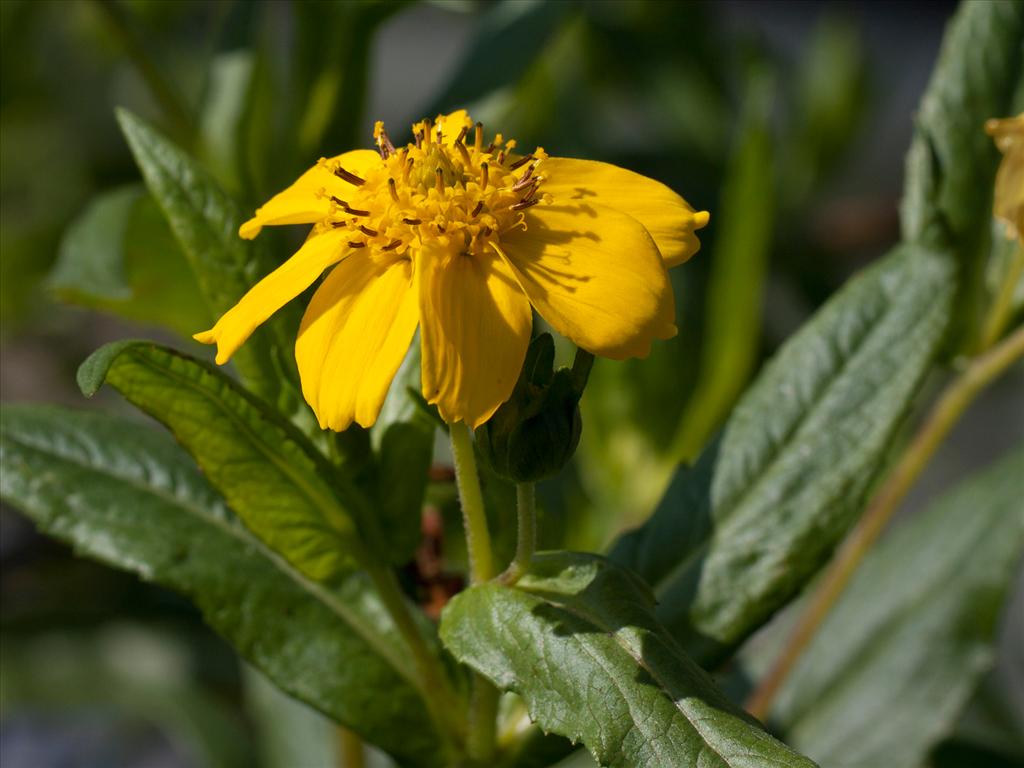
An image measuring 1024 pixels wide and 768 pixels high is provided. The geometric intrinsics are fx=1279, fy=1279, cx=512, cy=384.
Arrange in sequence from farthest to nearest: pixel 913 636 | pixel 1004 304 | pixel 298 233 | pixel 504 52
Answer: pixel 298 233
pixel 504 52
pixel 913 636
pixel 1004 304

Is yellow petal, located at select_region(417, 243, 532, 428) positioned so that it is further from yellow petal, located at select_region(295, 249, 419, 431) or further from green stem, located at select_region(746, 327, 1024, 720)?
green stem, located at select_region(746, 327, 1024, 720)

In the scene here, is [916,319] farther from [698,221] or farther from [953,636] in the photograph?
[953,636]

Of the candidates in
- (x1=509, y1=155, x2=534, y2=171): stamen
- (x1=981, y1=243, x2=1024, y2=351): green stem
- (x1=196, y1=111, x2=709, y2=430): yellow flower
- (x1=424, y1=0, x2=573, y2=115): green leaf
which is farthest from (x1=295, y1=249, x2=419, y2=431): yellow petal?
(x1=424, y1=0, x2=573, y2=115): green leaf

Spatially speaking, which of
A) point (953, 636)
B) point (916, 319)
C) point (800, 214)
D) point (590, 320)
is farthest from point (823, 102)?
point (590, 320)

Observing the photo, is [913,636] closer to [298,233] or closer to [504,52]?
[504,52]

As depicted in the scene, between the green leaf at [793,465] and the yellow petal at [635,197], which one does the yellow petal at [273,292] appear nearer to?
the yellow petal at [635,197]

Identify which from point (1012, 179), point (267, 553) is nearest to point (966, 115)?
point (1012, 179)

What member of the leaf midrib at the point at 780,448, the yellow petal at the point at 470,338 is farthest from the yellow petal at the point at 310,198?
the leaf midrib at the point at 780,448
